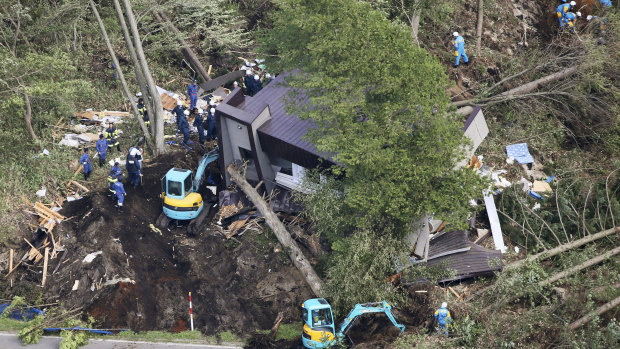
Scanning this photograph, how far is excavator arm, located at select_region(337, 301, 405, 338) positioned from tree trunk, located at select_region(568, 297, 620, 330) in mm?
4162

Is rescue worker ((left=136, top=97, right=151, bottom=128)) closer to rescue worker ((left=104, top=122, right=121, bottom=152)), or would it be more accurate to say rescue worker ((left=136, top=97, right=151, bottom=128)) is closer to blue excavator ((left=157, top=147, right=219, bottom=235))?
rescue worker ((left=104, top=122, right=121, bottom=152))

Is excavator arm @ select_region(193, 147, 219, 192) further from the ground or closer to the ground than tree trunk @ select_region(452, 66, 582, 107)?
closer to the ground

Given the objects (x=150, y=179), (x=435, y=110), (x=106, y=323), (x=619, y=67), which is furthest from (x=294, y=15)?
(x=619, y=67)

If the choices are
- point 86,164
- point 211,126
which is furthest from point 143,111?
point 86,164

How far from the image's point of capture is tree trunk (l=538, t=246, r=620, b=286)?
17.0 metres

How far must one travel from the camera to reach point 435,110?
1808 cm

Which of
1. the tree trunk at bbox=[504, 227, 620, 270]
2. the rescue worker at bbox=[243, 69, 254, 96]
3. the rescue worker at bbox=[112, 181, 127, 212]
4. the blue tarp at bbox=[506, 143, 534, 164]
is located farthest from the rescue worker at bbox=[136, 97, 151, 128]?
the tree trunk at bbox=[504, 227, 620, 270]

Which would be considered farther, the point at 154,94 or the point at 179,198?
the point at 154,94

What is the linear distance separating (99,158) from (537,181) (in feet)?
51.2

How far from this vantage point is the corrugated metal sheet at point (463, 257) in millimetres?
17562

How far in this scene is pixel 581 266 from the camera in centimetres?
1745

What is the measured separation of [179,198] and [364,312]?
25.0ft

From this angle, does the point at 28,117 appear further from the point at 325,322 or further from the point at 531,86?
the point at 531,86

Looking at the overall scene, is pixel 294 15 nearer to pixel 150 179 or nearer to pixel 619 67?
pixel 150 179
